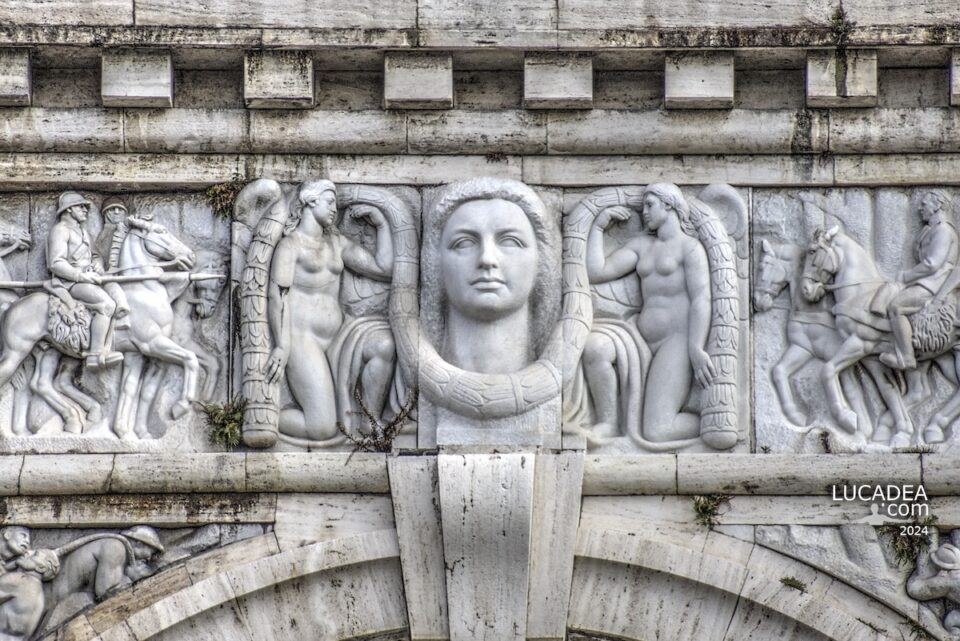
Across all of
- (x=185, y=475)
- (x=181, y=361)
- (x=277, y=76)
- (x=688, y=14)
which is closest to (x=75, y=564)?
(x=185, y=475)

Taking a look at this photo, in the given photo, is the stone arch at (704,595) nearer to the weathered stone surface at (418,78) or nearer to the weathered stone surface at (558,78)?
the weathered stone surface at (558,78)

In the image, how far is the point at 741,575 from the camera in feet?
44.8

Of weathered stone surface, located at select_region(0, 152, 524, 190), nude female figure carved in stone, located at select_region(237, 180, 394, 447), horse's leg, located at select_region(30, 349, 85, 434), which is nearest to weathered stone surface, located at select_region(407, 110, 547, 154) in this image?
weathered stone surface, located at select_region(0, 152, 524, 190)

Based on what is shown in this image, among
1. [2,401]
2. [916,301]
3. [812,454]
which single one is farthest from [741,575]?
[2,401]

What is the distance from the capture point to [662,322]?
14.1 metres

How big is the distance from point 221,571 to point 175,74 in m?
2.80

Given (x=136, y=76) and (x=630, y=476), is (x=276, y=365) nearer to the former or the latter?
(x=136, y=76)

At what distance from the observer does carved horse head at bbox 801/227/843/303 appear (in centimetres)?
1411

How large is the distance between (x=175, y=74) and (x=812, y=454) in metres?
4.12

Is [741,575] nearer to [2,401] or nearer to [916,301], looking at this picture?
[916,301]

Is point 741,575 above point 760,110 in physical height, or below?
below

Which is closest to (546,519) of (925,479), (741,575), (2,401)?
(741,575)

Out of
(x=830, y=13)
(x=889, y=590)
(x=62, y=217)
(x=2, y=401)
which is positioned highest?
(x=830, y=13)

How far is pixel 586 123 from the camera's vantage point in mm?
14188
